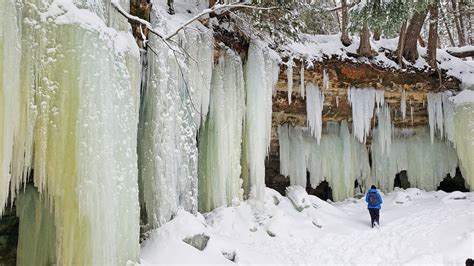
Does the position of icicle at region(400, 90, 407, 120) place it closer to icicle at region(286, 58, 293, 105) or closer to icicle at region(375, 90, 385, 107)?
icicle at region(375, 90, 385, 107)

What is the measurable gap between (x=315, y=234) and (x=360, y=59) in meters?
3.95

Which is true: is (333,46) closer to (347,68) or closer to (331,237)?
(347,68)

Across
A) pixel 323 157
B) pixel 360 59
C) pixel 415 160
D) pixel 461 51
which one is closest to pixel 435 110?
pixel 461 51

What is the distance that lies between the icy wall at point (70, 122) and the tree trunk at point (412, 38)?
6705 mm

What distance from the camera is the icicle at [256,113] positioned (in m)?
8.00

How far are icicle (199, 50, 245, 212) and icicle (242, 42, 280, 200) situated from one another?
0.31 meters

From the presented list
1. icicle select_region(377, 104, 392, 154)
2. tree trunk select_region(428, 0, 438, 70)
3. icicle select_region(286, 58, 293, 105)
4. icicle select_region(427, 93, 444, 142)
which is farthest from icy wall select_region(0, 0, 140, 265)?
icicle select_region(427, 93, 444, 142)

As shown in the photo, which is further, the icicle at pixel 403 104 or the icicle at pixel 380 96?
the icicle at pixel 403 104

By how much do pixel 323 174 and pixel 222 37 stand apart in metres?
5.60

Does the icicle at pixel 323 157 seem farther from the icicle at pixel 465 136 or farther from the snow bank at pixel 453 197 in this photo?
the icicle at pixel 465 136

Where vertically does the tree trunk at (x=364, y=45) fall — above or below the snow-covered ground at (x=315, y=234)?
above

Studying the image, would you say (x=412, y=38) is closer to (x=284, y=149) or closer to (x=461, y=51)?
(x=461, y=51)

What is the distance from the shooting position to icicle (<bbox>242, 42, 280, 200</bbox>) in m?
8.00

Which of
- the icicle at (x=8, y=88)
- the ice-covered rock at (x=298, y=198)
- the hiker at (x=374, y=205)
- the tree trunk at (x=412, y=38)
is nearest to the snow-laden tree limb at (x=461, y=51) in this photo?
the tree trunk at (x=412, y=38)
